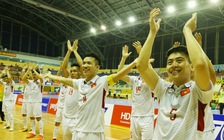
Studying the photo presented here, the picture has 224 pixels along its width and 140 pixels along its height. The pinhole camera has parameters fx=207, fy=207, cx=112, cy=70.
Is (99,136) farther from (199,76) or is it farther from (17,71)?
(17,71)

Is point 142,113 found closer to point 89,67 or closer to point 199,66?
point 89,67

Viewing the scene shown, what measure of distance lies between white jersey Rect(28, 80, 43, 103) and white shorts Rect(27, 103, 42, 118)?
14 cm

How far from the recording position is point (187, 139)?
1536 mm

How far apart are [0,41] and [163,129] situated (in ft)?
94.6

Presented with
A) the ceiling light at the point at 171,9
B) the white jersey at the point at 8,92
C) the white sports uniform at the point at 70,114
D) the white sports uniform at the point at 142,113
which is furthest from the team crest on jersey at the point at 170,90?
the ceiling light at the point at 171,9

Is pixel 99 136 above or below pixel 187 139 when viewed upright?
below

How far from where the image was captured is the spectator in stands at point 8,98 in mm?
7301

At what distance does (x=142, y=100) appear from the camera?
428 centimetres

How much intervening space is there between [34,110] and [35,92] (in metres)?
0.62

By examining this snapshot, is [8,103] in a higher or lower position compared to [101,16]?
lower

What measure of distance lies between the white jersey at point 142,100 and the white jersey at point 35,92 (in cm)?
378

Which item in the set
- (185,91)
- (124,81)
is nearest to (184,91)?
(185,91)

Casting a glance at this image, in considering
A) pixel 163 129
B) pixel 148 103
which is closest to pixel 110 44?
pixel 148 103

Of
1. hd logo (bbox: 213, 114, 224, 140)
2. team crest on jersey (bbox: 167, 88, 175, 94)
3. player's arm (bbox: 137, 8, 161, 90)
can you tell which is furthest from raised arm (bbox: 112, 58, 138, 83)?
hd logo (bbox: 213, 114, 224, 140)
